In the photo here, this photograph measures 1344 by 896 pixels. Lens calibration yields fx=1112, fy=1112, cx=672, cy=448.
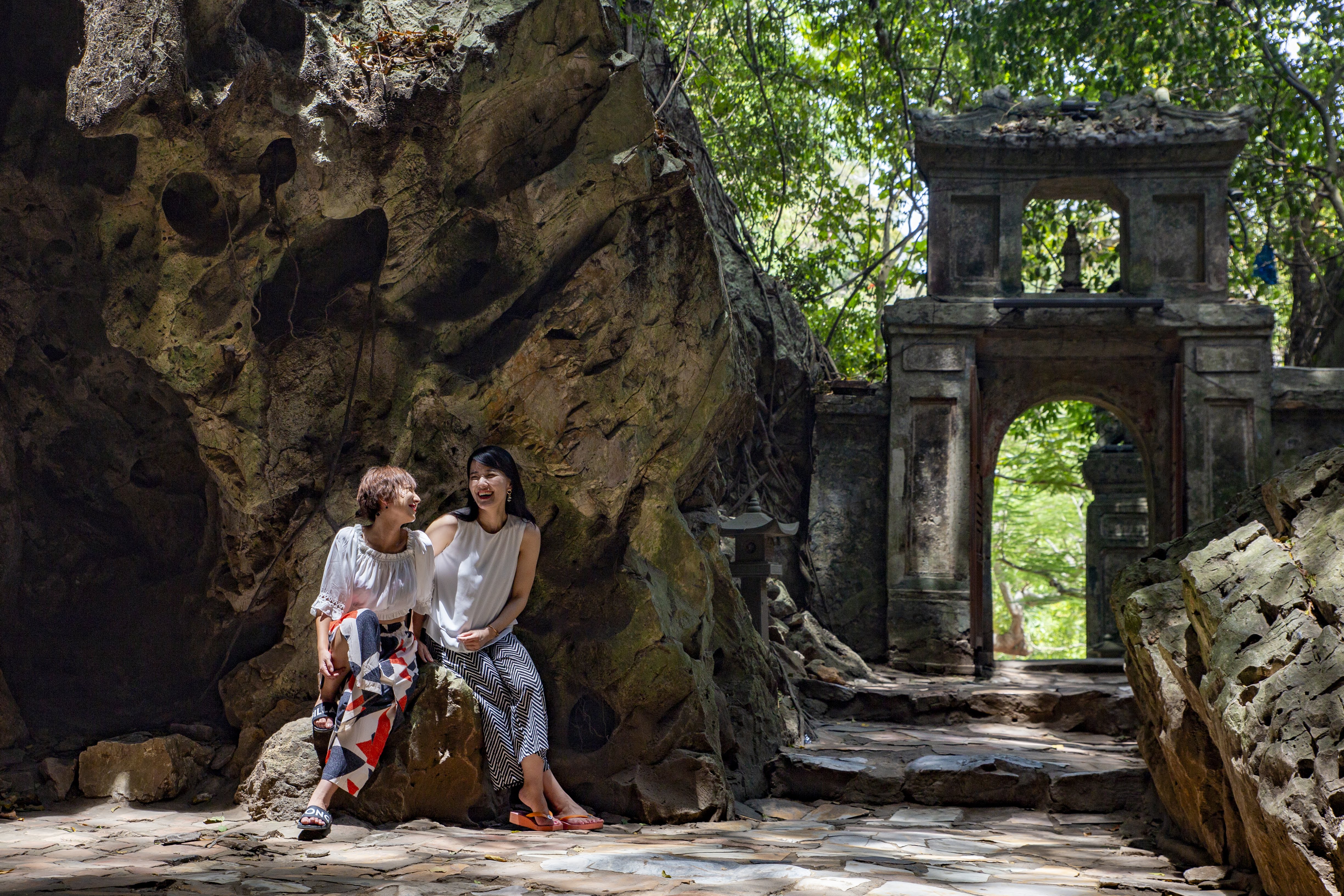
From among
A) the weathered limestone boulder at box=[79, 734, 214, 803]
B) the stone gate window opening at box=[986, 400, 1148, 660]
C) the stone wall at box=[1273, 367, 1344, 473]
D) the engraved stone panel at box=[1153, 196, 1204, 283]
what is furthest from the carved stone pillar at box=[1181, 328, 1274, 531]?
the weathered limestone boulder at box=[79, 734, 214, 803]

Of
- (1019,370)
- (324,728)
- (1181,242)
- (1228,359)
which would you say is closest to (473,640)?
(324,728)

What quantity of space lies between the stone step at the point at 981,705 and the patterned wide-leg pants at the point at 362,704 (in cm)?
526

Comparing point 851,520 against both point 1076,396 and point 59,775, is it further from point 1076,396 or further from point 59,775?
point 59,775

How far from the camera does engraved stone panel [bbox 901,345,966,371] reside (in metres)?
12.5

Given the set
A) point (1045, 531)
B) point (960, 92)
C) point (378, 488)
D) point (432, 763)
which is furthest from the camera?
point (1045, 531)

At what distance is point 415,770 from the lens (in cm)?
499

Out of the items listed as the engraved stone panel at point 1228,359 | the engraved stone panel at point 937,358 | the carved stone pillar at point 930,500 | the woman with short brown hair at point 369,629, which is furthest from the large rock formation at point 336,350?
the engraved stone panel at point 1228,359

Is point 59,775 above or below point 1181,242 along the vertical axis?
below

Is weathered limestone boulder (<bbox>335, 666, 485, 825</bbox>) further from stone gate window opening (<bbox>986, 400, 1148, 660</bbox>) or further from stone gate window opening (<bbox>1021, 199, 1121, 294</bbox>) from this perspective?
stone gate window opening (<bbox>1021, 199, 1121, 294</bbox>)

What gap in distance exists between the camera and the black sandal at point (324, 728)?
484 centimetres

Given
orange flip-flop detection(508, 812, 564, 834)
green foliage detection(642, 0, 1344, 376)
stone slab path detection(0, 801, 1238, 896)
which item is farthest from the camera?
green foliage detection(642, 0, 1344, 376)

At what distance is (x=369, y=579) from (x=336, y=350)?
1543 millimetres

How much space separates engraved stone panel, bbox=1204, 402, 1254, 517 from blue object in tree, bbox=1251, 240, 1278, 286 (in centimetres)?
335

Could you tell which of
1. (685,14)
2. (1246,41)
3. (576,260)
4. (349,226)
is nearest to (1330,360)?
(1246,41)
